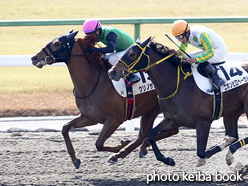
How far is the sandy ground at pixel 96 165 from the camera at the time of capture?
13.7 feet

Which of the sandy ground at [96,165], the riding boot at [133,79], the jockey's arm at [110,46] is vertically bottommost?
the sandy ground at [96,165]

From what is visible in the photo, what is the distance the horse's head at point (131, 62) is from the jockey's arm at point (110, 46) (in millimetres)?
580

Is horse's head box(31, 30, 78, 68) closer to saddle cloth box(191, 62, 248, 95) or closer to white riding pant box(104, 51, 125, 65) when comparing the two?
white riding pant box(104, 51, 125, 65)

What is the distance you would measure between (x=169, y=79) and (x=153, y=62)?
245 millimetres

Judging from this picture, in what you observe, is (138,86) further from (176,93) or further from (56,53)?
(56,53)

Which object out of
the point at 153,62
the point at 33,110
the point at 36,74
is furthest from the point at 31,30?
the point at 153,62

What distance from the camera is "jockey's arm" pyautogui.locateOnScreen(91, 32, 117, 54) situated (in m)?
4.58

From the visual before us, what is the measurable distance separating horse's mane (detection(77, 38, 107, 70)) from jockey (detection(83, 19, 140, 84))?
0.06m

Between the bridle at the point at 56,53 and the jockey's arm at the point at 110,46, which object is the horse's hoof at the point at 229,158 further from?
the bridle at the point at 56,53

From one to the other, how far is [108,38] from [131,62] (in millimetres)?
792

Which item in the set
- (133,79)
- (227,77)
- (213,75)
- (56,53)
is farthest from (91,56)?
(227,77)

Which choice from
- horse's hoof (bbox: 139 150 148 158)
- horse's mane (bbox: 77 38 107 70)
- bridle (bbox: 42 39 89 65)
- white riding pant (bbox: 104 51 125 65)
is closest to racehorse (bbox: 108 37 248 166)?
horse's hoof (bbox: 139 150 148 158)

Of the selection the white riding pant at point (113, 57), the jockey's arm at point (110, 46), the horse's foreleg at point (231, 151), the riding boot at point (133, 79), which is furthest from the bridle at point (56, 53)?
the horse's foreleg at point (231, 151)

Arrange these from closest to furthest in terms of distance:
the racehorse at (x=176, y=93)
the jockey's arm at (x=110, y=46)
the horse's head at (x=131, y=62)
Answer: the horse's head at (x=131, y=62) → the racehorse at (x=176, y=93) → the jockey's arm at (x=110, y=46)
